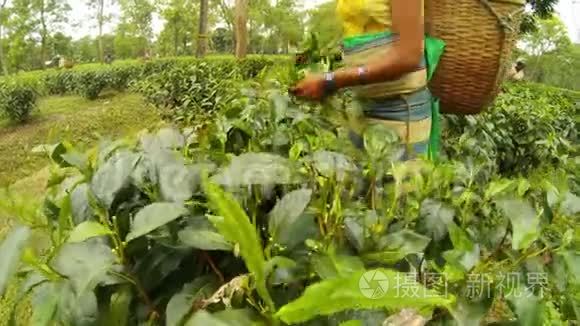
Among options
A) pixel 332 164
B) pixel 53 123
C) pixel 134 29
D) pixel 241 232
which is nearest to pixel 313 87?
pixel 332 164

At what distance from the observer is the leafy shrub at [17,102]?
1240cm

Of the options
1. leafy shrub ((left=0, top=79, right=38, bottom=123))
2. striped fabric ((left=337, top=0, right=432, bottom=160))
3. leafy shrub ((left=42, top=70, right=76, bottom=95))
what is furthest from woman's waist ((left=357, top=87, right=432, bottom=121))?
leafy shrub ((left=42, top=70, right=76, bottom=95))

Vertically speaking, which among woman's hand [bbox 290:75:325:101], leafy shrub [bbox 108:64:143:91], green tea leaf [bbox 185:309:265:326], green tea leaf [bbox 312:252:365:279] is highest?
woman's hand [bbox 290:75:325:101]

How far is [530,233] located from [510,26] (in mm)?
891

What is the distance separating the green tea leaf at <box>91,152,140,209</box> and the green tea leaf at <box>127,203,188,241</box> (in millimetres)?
56

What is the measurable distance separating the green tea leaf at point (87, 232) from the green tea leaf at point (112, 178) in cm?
6

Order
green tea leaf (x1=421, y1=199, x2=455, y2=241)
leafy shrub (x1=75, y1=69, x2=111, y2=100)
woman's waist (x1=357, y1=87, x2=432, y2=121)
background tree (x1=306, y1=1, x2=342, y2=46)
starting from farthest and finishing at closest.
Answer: leafy shrub (x1=75, y1=69, x2=111, y2=100), background tree (x1=306, y1=1, x2=342, y2=46), woman's waist (x1=357, y1=87, x2=432, y2=121), green tea leaf (x1=421, y1=199, x2=455, y2=241)

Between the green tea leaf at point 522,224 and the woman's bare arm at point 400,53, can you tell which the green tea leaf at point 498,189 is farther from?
the woman's bare arm at point 400,53

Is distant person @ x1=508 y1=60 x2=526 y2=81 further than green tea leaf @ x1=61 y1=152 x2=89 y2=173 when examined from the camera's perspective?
Yes

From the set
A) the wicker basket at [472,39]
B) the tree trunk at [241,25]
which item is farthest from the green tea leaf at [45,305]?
the tree trunk at [241,25]

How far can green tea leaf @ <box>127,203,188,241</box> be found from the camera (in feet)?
1.90

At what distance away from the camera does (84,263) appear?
0.56m

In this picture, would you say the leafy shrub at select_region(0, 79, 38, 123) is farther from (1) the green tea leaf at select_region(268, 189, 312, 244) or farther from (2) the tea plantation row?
(1) the green tea leaf at select_region(268, 189, 312, 244)

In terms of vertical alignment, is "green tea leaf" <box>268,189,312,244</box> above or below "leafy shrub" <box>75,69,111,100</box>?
above
